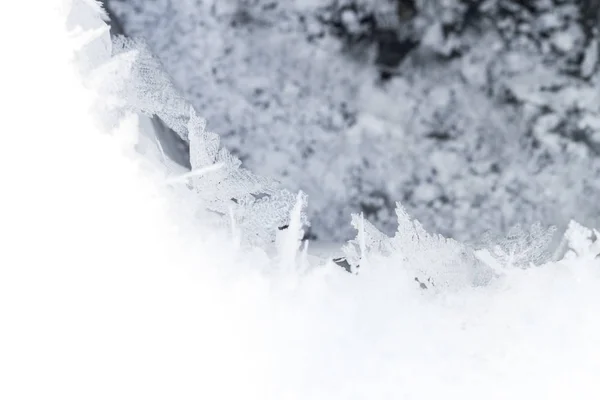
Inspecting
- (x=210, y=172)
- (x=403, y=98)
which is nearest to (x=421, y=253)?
(x=210, y=172)

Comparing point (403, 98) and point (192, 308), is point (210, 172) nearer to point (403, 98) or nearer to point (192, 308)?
point (192, 308)

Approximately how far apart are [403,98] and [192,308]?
0.65 m

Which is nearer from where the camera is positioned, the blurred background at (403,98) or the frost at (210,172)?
the frost at (210,172)

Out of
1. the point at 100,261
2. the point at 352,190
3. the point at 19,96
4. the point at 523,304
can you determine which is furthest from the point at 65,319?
the point at 352,190

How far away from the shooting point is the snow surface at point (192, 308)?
0.38 m

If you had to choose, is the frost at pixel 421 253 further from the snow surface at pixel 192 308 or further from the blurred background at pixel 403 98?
the blurred background at pixel 403 98

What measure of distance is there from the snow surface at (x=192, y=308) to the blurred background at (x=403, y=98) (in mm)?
516

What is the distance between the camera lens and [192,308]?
1.31ft

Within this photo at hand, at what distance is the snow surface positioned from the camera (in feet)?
1.25

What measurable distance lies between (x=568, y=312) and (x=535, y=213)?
1.77 feet

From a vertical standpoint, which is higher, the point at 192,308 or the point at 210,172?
the point at 210,172

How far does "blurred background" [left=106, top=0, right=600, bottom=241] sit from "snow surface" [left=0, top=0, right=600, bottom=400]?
0.52 m

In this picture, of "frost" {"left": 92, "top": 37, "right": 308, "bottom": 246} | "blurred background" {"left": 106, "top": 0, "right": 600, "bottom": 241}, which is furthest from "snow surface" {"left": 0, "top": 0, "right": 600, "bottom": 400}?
"blurred background" {"left": 106, "top": 0, "right": 600, "bottom": 241}

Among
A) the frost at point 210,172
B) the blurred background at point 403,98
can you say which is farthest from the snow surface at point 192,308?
the blurred background at point 403,98
